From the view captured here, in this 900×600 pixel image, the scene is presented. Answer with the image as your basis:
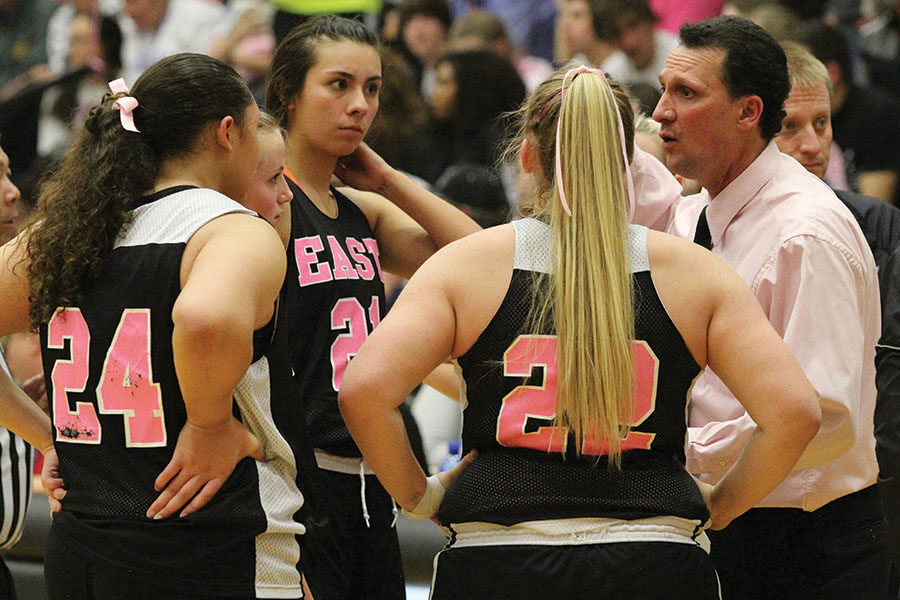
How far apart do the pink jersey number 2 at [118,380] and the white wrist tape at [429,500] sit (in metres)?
0.53

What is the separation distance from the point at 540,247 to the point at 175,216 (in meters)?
0.73

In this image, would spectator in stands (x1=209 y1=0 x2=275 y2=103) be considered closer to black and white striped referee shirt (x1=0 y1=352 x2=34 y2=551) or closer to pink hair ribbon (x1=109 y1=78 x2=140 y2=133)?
black and white striped referee shirt (x1=0 y1=352 x2=34 y2=551)

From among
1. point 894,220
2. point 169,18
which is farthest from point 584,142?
point 169,18

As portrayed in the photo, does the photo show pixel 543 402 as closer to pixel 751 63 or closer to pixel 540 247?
pixel 540 247

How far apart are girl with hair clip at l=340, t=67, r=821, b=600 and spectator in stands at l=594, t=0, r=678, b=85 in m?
4.70

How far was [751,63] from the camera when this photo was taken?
3037mm

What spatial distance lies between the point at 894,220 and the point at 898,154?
2607 mm

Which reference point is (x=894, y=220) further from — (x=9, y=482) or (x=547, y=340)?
(x=9, y=482)

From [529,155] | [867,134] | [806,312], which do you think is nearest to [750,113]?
[806,312]

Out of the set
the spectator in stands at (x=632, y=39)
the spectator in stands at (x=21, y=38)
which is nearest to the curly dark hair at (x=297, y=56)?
the spectator in stands at (x=632, y=39)

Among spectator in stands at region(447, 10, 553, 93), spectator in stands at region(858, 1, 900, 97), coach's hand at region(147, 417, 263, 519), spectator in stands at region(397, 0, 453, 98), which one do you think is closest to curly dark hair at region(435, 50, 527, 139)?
spectator in stands at region(447, 10, 553, 93)

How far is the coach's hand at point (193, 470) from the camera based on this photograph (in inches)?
92.4

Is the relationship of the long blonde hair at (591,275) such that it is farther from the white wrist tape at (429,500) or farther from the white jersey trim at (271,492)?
the white jersey trim at (271,492)

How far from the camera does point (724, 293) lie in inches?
90.9
